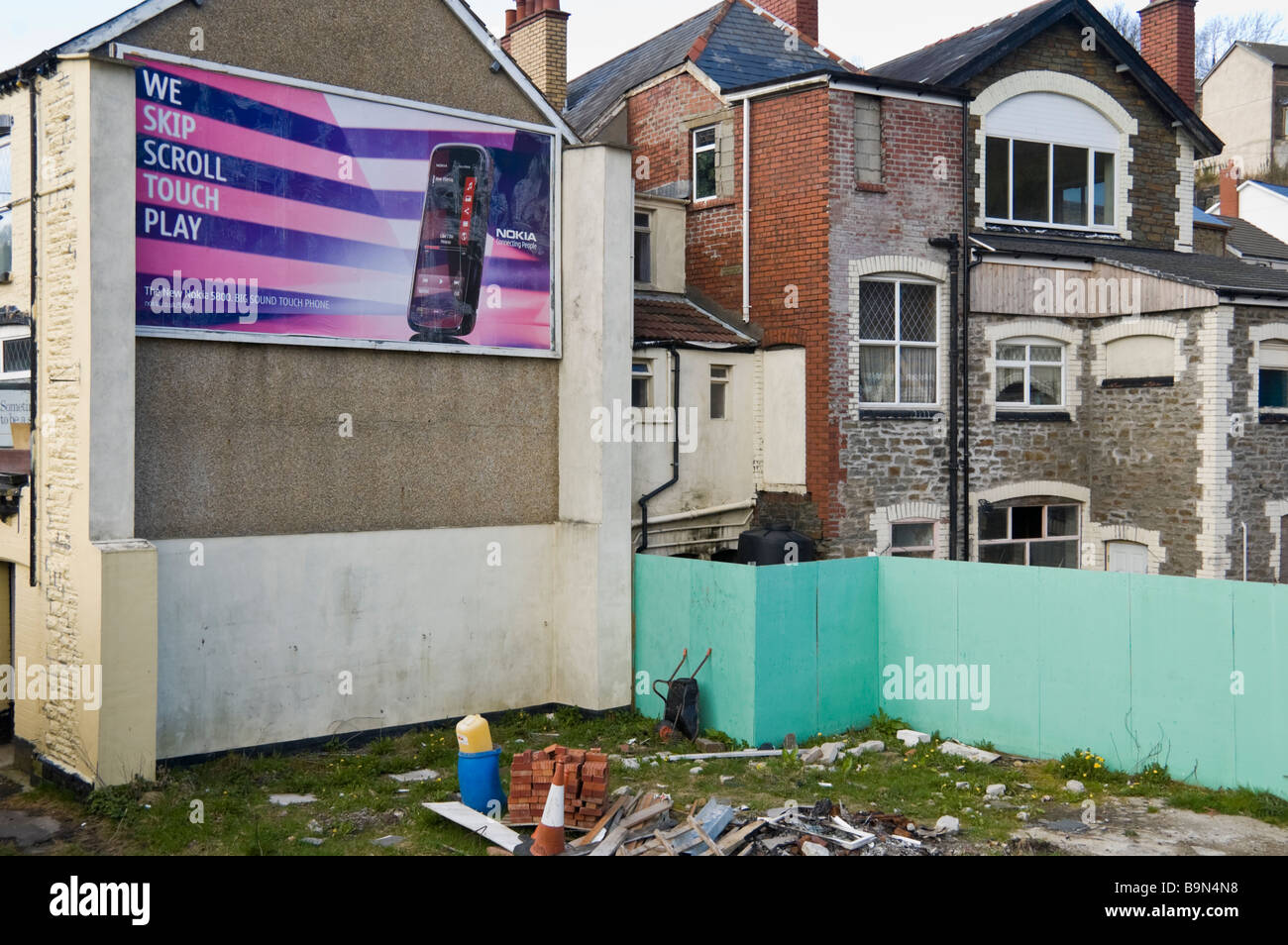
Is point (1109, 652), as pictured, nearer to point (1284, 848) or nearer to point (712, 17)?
point (1284, 848)

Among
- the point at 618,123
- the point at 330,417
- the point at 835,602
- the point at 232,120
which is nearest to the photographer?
the point at 232,120

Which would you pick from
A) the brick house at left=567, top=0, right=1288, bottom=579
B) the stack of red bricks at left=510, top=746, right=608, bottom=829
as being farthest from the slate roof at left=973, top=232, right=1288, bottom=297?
the stack of red bricks at left=510, top=746, right=608, bottom=829

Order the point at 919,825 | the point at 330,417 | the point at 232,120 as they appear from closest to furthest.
Result: the point at 919,825, the point at 232,120, the point at 330,417

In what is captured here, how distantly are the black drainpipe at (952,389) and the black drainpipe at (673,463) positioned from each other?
14.4 ft

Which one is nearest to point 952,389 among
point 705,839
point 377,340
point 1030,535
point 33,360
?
point 1030,535

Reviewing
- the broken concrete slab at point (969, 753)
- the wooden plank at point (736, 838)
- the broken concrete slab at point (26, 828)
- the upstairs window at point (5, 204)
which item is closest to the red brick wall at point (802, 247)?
the broken concrete slab at point (969, 753)

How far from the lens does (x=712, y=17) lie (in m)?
21.7

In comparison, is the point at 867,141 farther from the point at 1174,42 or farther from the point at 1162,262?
the point at 1174,42

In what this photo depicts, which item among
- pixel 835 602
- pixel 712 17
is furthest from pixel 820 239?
pixel 712 17

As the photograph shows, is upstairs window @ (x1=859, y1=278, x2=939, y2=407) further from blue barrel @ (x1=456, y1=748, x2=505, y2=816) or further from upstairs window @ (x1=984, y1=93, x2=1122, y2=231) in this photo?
blue barrel @ (x1=456, y1=748, x2=505, y2=816)

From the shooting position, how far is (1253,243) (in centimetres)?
2917

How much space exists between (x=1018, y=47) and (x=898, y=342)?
5.70 m

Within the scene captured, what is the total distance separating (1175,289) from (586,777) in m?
12.5

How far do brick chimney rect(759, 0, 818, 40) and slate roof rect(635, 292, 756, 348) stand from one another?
22.7 feet
